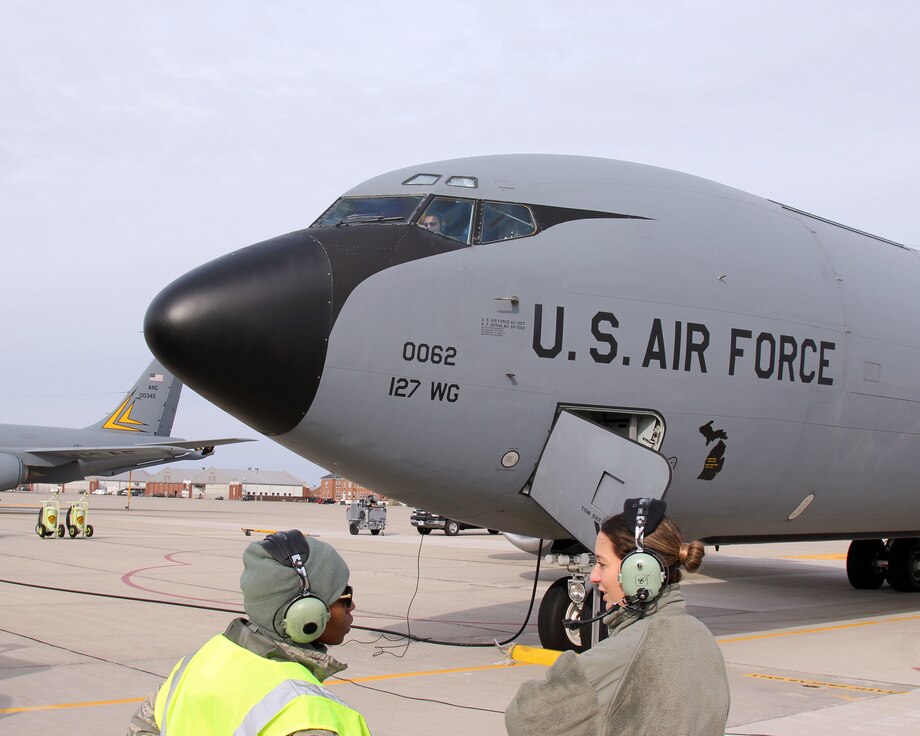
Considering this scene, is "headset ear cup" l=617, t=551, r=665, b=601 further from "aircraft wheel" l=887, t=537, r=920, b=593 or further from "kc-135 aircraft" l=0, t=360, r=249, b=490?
"kc-135 aircraft" l=0, t=360, r=249, b=490

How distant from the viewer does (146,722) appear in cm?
242

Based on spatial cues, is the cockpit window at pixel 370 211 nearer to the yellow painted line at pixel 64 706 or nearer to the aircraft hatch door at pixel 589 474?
the aircraft hatch door at pixel 589 474

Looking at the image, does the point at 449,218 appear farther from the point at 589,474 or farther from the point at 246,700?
the point at 246,700

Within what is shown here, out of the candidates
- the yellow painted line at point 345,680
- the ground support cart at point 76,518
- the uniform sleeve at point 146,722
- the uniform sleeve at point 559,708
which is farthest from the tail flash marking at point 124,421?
the uniform sleeve at point 559,708

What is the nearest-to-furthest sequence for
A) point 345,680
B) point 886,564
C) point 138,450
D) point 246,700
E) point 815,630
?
point 246,700
point 345,680
point 815,630
point 886,564
point 138,450

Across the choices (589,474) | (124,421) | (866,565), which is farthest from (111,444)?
(589,474)

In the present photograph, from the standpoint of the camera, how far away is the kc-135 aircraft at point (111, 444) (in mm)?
41038

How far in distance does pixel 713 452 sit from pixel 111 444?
135ft

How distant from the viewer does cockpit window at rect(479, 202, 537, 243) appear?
8.48 metres

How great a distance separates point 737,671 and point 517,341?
3.63m

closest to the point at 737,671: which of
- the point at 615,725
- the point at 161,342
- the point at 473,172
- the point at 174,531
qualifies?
the point at 473,172

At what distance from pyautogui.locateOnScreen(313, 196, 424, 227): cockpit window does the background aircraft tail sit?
130 ft

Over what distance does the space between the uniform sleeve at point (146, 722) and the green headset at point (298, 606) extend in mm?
463

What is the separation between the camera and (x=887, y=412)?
34.1 ft
